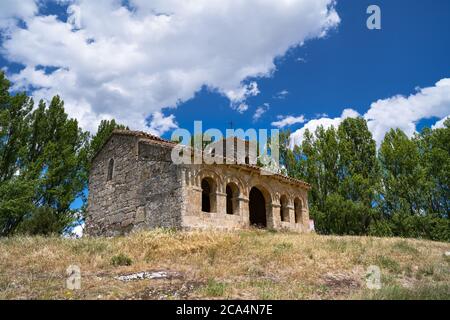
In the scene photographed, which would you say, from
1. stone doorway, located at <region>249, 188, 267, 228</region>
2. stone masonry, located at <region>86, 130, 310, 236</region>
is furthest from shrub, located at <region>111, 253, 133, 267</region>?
stone doorway, located at <region>249, 188, 267, 228</region>

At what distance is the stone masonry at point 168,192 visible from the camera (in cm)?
1508

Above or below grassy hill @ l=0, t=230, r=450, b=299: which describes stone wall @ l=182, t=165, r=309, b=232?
above

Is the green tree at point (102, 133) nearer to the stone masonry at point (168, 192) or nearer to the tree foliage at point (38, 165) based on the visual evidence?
the tree foliage at point (38, 165)

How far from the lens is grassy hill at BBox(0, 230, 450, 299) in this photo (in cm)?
735

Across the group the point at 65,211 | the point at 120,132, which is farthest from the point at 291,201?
the point at 65,211

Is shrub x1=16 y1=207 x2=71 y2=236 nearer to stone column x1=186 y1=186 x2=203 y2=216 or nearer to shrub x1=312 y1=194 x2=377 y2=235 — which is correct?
stone column x1=186 y1=186 x2=203 y2=216

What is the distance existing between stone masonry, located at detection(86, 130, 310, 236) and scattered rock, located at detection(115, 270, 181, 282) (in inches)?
210

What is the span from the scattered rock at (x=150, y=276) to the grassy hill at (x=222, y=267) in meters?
0.07

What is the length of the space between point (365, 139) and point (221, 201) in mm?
15106

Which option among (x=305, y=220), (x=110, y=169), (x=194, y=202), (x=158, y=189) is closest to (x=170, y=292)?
(x=194, y=202)

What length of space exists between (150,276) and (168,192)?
669cm

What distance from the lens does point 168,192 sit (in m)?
15.2

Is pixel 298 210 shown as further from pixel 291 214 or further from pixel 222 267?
pixel 222 267

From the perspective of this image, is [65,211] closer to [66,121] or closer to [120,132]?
[66,121]
